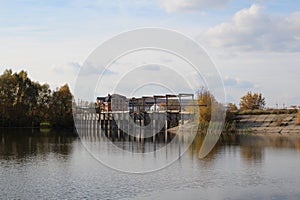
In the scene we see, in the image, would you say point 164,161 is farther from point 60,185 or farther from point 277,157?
point 60,185

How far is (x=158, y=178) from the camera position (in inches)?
1070

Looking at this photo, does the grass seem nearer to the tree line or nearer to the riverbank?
the riverbank

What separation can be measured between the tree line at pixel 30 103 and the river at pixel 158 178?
46277mm

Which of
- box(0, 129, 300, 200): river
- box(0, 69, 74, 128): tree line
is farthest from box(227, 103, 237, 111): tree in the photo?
box(0, 129, 300, 200): river

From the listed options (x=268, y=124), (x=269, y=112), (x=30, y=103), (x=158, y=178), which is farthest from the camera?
(x=30, y=103)

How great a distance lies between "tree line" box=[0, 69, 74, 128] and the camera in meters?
84.2

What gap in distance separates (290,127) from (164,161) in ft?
120

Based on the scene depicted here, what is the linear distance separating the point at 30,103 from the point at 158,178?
206ft

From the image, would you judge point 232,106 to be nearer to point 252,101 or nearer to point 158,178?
point 252,101

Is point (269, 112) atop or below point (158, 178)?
atop

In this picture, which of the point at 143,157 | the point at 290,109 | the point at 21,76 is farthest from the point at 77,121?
the point at 143,157

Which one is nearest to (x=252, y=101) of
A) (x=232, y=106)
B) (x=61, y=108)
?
(x=232, y=106)

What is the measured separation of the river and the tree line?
46277 millimetres

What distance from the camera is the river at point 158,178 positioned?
2269cm
